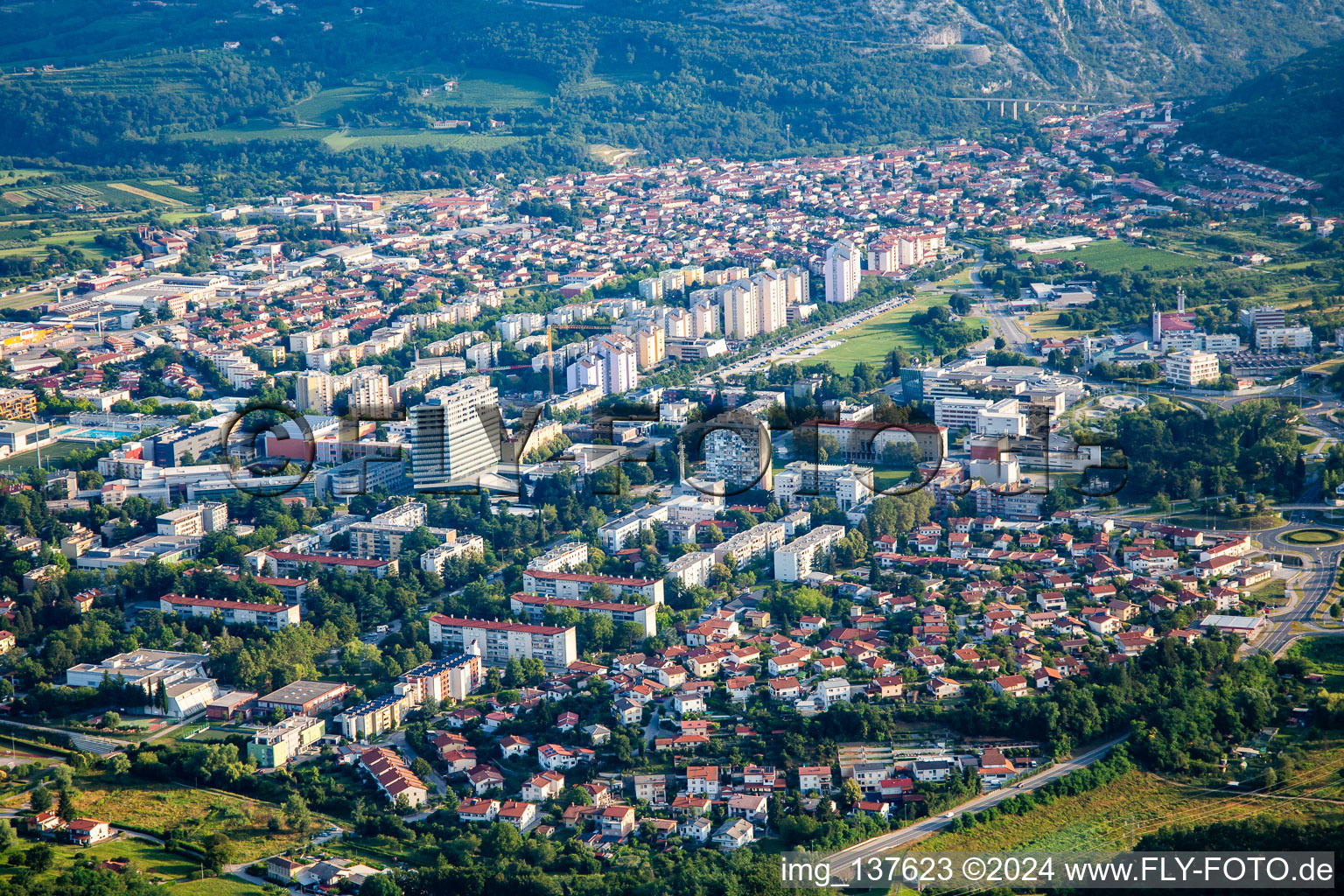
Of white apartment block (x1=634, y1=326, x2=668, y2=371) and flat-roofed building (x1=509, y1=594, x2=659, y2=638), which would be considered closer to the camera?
flat-roofed building (x1=509, y1=594, x2=659, y2=638)

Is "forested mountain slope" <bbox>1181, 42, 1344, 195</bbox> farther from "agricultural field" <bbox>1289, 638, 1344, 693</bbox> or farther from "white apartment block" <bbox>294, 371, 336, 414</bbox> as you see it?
"agricultural field" <bbox>1289, 638, 1344, 693</bbox>

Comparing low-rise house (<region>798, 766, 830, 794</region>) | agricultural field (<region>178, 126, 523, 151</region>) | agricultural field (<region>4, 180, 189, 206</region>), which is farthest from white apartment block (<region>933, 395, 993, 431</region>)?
agricultural field (<region>178, 126, 523, 151</region>)

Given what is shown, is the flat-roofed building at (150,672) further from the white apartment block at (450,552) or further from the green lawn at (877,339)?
the green lawn at (877,339)

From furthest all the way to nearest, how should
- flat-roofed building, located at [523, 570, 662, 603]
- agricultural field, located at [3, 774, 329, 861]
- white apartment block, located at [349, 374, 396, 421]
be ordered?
1. white apartment block, located at [349, 374, 396, 421]
2. flat-roofed building, located at [523, 570, 662, 603]
3. agricultural field, located at [3, 774, 329, 861]

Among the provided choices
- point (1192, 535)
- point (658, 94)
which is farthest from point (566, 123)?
point (1192, 535)

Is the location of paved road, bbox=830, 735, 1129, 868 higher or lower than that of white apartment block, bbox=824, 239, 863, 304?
lower

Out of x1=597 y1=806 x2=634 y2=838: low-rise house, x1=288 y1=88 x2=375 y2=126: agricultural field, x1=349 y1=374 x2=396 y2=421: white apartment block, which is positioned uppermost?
x1=288 y1=88 x2=375 y2=126: agricultural field

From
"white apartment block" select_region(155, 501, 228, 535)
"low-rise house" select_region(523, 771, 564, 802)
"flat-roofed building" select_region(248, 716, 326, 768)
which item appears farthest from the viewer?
"white apartment block" select_region(155, 501, 228, 535)

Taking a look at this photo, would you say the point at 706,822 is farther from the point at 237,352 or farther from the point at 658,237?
the point at 658,237
